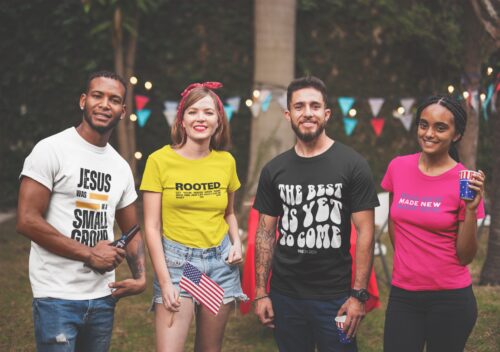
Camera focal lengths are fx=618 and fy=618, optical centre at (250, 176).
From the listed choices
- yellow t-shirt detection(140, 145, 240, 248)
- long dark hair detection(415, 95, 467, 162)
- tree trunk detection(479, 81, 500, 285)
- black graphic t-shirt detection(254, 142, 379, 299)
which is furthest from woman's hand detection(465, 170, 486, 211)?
tree trunk detection(479, 81, 500, 285)

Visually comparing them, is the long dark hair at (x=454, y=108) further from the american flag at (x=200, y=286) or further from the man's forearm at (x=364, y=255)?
the american flag at (x=200, y=286)

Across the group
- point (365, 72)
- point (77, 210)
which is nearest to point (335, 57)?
point (365, 72)

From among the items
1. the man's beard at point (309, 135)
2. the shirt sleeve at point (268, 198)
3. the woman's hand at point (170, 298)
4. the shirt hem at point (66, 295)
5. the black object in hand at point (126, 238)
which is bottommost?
the woman's hand at point (170, 298)

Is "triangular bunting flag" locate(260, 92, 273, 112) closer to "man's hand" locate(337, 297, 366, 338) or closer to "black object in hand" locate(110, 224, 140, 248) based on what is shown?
"black object in hand" locate(110, 224, 140, 248)

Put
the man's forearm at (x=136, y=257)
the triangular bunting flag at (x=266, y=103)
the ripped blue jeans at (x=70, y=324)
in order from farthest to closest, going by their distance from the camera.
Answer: the triangular bunting flag at (x=266, y=103) < the man's forearm at (x=136, y=257) < the ripped blue jeans at (x=70, y=324)

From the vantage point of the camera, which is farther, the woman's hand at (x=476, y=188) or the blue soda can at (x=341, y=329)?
the blue soda can at (x=341, y=329)

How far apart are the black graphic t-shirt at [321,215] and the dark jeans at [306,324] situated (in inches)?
1.8

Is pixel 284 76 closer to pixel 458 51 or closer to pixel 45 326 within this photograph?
pixel 458 51

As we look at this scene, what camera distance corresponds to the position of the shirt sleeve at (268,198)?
3.21 m

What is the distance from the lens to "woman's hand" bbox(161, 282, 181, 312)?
308 cm

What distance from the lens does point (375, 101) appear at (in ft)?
27.7

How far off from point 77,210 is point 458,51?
914 centimetres

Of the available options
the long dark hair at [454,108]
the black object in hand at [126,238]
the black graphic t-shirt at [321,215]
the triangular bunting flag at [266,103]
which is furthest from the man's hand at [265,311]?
the triangular bunting flag at [266,103]

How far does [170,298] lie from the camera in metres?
3.08
